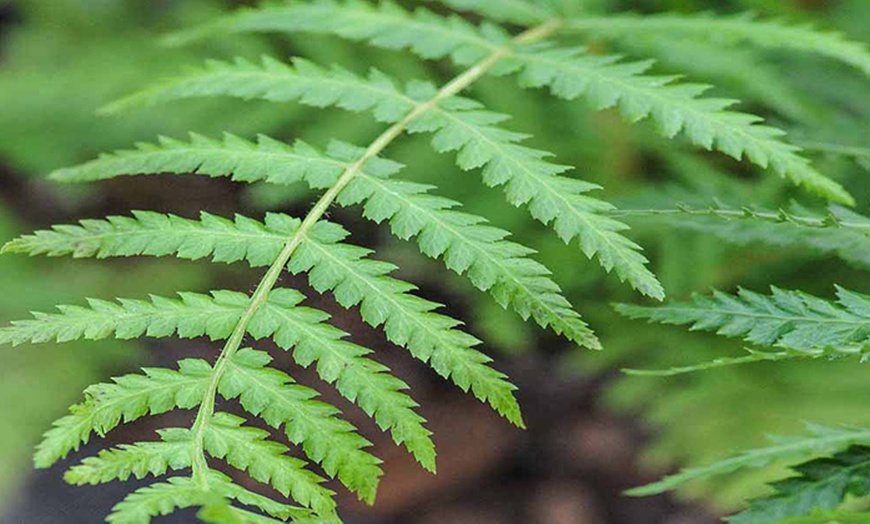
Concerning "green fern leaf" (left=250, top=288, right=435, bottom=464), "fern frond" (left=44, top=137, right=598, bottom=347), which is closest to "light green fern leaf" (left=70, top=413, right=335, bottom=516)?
"green fern leaf" (left=250, top=288, right=435, bottom=464)

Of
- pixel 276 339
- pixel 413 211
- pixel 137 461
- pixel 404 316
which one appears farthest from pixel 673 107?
pixel 137 461

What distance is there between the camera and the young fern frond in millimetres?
1358

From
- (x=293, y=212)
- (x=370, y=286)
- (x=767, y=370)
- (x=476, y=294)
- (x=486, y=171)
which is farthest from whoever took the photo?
(x=293, y=212)

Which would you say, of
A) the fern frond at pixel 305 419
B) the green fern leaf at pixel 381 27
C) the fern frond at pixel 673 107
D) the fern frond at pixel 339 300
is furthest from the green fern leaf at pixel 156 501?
the green fern leaf at pixel 381 27

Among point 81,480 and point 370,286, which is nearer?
point 81,480

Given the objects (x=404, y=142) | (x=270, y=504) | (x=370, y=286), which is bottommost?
(x=270, y=504)

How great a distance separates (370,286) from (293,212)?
2164mm

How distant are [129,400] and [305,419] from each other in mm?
207

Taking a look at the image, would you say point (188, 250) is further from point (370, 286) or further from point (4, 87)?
point (4, 87)

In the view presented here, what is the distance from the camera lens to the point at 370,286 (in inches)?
47.4

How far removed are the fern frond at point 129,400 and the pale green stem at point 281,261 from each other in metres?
0.02

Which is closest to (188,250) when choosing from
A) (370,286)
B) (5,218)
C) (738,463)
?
(370,286)

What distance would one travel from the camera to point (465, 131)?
145 cm

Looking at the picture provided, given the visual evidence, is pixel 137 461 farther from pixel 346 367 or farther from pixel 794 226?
pixel 794 226
